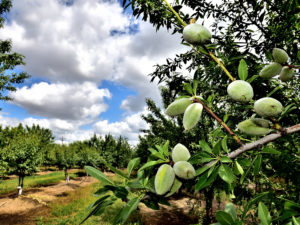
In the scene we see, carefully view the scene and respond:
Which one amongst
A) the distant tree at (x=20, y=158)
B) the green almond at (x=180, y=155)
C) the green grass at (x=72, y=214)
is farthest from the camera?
the distant tree at (x=20, y=158)

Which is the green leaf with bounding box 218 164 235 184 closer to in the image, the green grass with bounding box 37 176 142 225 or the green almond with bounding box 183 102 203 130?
the green almond with bounding box 183 102 203 130

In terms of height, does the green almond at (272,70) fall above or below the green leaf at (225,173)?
above

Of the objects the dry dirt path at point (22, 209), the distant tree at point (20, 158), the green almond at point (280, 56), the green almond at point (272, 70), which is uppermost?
the green almond at point (280, 56)

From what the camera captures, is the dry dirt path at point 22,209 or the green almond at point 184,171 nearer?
the green almond at point 184,171

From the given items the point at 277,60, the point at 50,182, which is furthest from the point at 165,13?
the point at 50,182

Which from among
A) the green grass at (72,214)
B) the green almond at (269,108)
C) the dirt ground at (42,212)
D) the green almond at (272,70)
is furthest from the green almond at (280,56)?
the green grass at (72,214)

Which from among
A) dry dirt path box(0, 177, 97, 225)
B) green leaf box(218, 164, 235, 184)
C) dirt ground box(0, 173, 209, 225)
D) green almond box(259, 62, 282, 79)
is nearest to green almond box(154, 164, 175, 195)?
green leaf box(218, 164, 235, 184)

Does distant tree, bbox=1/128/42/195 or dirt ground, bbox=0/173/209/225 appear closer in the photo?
dirt ground, bbox=0/173/209/225

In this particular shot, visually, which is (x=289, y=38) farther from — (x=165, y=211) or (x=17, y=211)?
(x=17, y=211)

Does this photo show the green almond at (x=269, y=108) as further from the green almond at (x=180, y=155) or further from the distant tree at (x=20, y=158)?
the distant tree at (x=20, y=158)

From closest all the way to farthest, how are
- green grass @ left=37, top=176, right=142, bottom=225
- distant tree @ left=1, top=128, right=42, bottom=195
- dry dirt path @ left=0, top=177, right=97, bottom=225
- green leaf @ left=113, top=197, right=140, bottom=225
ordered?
green leaf @ left=113, top=197, right=140, bottom=225 < green grass @ left=37, top=176, right=142, bottom=225 < dry dirt path @ left=0, top=177, right=97, bottom=225 < distant tree @ left=1, top=128, right=42, bottom=195

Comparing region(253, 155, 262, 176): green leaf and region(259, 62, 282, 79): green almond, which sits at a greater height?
region(259, 62, 282, 79): green almond

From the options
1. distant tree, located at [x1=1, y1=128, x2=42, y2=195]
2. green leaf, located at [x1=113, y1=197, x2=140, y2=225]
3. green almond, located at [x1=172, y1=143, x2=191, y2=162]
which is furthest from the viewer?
distant tree, located at [x1=1, y1=128, x2=42, y2=195]

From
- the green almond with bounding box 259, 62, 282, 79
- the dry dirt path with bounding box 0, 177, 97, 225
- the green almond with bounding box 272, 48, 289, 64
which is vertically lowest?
the dry dirt path with bounding box 0, 177, 97, 225
